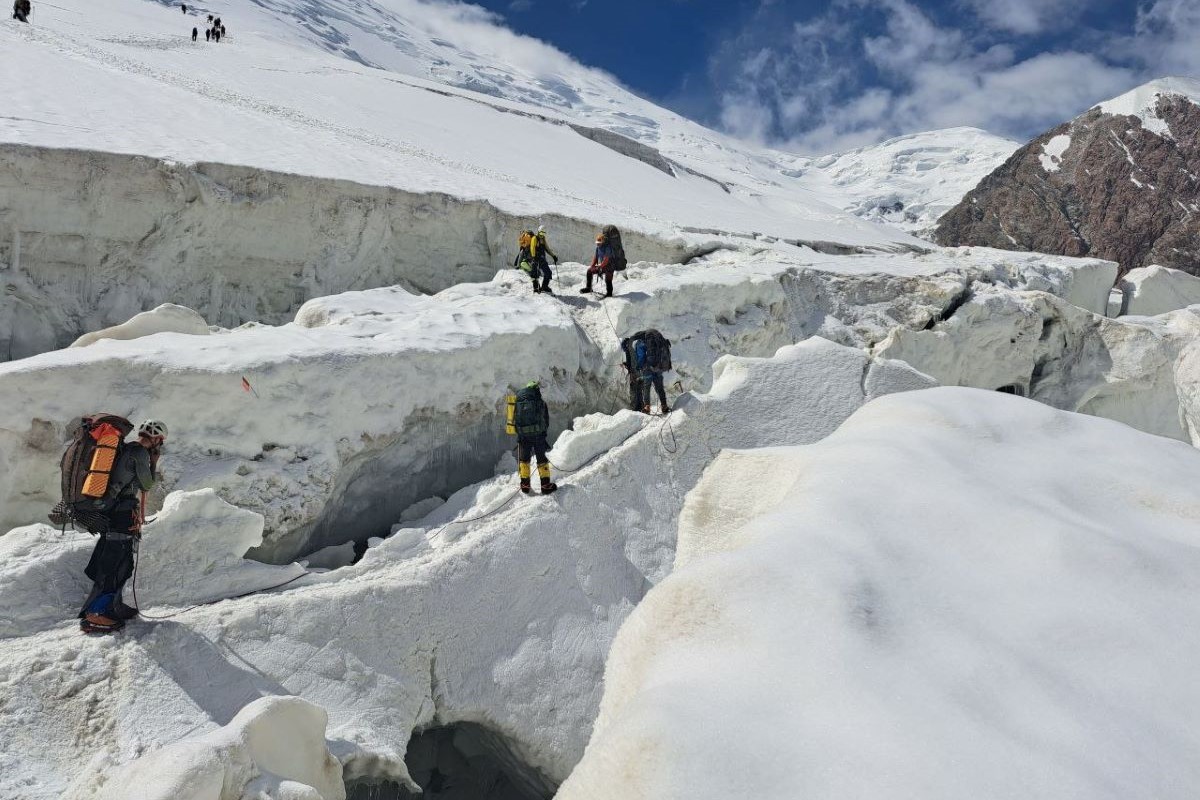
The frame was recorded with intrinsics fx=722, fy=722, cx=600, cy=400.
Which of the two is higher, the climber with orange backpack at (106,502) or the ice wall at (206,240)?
the ice wall at (206,240)

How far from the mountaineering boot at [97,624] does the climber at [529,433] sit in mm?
3057

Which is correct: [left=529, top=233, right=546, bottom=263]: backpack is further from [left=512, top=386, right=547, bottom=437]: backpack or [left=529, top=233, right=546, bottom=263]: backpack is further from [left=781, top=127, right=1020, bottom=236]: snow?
[left=781, top=127, right=1020, bottom=236]: snow

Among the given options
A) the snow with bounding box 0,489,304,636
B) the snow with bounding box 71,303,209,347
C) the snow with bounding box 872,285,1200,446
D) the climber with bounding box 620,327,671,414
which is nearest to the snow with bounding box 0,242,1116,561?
the snow with bounding box 71,303,209,347

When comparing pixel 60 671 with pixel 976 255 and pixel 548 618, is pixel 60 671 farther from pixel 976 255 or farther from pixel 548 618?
pixel 976 255

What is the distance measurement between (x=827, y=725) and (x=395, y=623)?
143 inches

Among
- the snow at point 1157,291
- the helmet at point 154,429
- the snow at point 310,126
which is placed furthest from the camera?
the snow at point 1157,291

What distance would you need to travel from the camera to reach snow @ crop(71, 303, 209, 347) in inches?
294

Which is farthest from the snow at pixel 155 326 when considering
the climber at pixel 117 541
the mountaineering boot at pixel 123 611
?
the mountaineering boot at pixel 123 611

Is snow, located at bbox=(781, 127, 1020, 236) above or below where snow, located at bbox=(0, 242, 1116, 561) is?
above

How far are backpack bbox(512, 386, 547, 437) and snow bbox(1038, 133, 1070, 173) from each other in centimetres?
6763

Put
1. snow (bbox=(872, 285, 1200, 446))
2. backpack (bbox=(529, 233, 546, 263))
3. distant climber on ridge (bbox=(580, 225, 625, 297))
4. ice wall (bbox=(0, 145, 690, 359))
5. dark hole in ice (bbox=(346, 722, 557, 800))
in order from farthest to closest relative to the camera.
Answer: snow (bbox=(872, 285, 1200, 446))
distant climber on ridge (bbox=(580, 225, 625, 297))
backpack (bbox=(529, 233, 546, 263))
ice wall (bbox=(0, 145, 690, 359))
dark hole in ice (bbox=(346, 722, 557, 800))

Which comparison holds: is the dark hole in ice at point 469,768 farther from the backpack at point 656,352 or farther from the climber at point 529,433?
the backpack at point 656,352

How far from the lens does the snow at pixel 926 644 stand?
2023 millimetres

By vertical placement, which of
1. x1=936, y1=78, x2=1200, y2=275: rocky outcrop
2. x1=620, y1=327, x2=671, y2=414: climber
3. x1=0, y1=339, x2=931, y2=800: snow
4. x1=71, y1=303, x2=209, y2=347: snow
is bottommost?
x1=0, y1=339, x2=931, y2=800: snow
